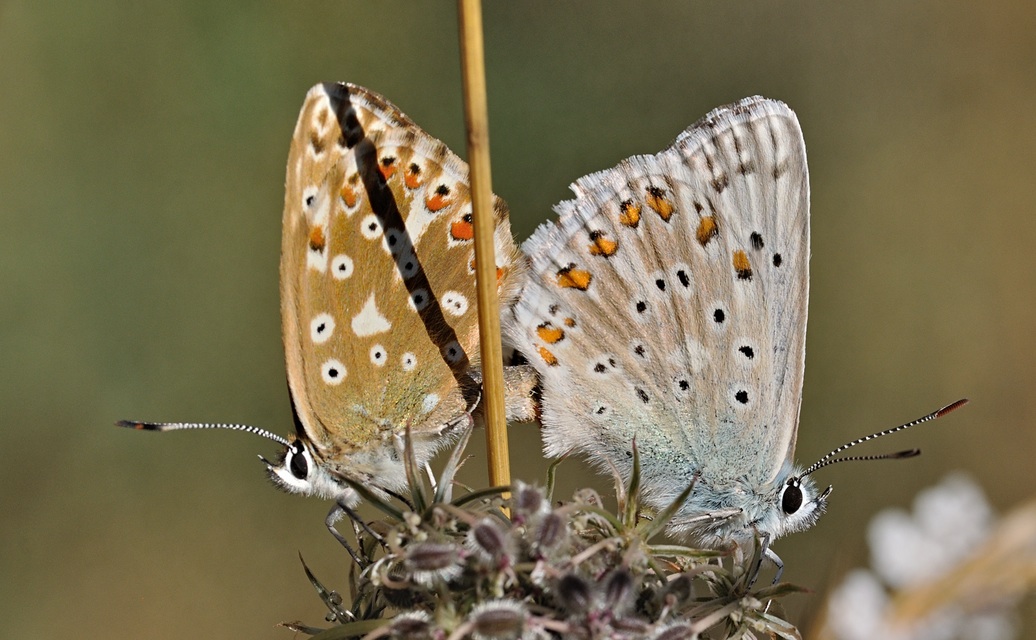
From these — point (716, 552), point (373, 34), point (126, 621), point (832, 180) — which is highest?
point (373, 34)

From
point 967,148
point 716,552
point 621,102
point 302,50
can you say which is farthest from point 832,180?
point 716,552

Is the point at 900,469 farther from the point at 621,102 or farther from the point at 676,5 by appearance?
the point at 676,5

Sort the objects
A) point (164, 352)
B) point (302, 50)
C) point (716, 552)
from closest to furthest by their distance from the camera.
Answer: point (716, 552) → point (164, 352) → point (302, 50)

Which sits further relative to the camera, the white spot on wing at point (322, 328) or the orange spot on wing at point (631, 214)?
the orange spot on wing at point (631, 214)

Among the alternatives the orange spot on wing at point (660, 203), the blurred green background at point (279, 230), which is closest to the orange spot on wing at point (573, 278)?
the orange spot on wing at point (660, 203)

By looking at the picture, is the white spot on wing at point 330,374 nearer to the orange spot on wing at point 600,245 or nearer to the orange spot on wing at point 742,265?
the orange spot on wing at point 600,245

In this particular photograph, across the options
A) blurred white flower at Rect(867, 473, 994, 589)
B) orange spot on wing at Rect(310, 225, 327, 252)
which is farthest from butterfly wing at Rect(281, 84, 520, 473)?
blurred white flower at Rect(867, 473, 994, 589)
